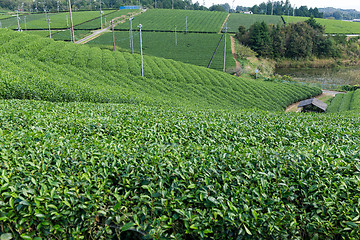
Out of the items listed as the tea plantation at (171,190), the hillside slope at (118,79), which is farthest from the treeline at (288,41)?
the tea plantation at (171,190)

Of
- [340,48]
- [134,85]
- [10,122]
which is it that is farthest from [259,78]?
[10,122]

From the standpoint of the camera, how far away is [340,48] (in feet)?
230

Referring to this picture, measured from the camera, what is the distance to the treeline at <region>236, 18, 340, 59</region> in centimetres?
6291

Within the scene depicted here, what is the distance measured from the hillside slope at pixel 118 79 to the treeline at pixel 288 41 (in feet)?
104

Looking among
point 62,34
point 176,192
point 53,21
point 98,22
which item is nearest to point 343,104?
point 176,192

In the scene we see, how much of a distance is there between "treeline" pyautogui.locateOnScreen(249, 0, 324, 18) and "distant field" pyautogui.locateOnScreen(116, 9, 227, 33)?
33.5m

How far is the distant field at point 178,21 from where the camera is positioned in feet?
244

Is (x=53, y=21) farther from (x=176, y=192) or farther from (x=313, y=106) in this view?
(x=176, y=192)

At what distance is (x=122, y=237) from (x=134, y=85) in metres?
20.7

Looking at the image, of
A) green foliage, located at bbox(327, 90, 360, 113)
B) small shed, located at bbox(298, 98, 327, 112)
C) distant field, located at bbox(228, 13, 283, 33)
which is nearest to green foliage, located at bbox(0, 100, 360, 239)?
small shed, located at bbox(298, 98, 327, 112)

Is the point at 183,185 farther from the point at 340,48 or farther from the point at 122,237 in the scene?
the point at 340,48

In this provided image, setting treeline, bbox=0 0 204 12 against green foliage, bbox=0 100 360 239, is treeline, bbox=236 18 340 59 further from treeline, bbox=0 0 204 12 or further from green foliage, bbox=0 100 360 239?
green foliage, bbox=0 100 360 239

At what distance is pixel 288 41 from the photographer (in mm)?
66812

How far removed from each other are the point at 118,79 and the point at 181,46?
39.3 meters
